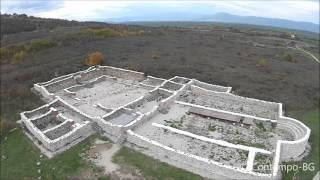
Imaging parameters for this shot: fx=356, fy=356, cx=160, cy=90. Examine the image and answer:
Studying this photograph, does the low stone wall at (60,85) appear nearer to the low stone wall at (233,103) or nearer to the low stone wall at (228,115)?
the low stone wall at (233,103)

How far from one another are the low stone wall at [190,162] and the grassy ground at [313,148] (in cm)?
265

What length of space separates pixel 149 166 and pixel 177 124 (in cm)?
556

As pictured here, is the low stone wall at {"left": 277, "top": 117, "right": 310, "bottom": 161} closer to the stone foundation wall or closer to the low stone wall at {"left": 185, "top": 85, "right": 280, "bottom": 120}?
the stone foundation wall

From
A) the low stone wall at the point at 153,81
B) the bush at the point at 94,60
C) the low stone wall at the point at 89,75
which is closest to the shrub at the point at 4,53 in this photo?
the bush at the point at 94,60

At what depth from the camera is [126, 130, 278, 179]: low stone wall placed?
18078mm

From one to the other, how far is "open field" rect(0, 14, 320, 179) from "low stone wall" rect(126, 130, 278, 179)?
19.7 inches

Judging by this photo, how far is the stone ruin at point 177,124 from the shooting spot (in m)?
20.1

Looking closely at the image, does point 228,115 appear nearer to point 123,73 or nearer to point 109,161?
point 109,161

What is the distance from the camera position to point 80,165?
1972cm

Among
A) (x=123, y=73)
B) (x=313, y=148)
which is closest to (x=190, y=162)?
(x=313, y=148)

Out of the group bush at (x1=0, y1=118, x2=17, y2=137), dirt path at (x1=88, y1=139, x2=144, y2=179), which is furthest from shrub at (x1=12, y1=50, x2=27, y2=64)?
dirt path at (x1=88, y1=139, x2=144, y2=179)

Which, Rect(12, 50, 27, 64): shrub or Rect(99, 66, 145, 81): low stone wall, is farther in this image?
Rect(12, 50, 27, 64): shrub

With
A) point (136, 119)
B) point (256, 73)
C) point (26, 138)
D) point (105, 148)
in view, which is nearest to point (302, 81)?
point (256, 73)

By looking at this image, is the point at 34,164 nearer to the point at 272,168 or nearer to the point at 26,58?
the point at 272,168
